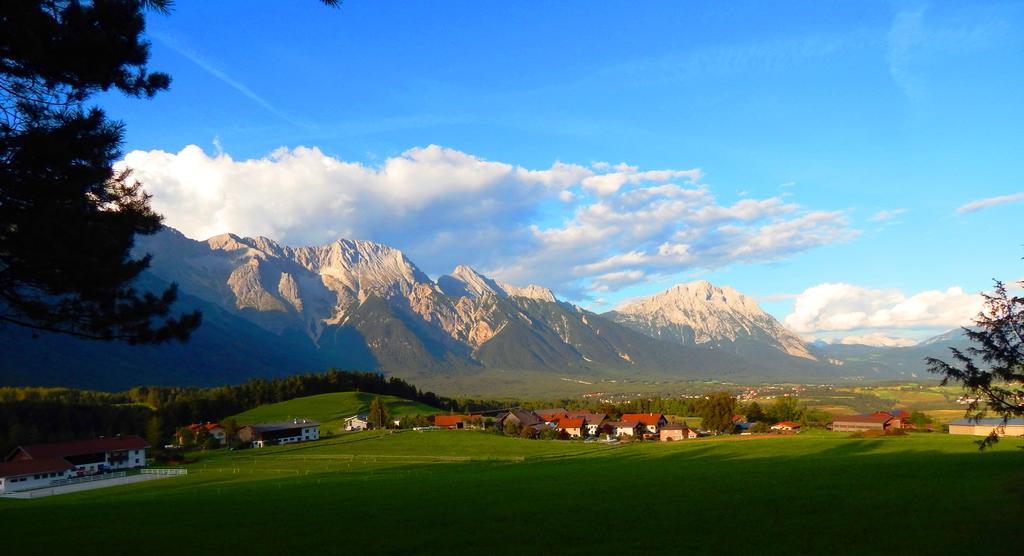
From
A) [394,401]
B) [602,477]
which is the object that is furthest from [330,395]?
[602,477]

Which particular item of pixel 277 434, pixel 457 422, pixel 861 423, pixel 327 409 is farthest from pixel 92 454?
pixel 861 423

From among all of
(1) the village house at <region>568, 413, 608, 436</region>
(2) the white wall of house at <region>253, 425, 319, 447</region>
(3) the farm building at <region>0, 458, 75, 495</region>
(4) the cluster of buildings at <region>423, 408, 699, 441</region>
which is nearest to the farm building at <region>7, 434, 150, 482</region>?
(3) the farm building at <region>0, 458, 75, 495</region>

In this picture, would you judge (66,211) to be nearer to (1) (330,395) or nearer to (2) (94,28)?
(2) (94,28)

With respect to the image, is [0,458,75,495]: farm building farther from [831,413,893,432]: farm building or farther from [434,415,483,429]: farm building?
[831,413,893,432]: farm building

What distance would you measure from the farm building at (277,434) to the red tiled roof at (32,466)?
30007mm

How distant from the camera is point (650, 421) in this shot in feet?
412

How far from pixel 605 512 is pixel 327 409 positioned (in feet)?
443

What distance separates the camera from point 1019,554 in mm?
15938

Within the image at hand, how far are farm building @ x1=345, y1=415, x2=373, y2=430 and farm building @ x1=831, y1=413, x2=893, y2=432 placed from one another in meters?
83.3

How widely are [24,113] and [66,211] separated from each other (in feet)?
7.54

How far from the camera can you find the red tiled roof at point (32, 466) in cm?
7244

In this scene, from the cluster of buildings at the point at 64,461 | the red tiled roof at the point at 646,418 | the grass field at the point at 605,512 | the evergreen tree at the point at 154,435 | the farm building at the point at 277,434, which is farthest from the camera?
the red tiled roof at the point at 646,418

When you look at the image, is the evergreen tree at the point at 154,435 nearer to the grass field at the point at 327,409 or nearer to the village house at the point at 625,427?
the grass field at the point at 327,409

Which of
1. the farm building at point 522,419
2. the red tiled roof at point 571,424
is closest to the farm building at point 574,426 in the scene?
the red tiled roof at point 571,424
